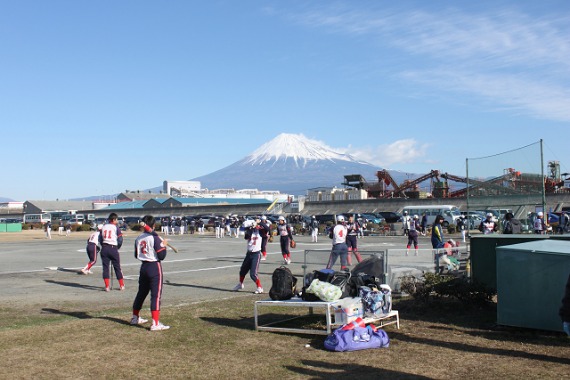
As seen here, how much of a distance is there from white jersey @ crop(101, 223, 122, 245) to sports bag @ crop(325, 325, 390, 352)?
26.5 feet

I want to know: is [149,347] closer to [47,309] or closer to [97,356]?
[97,356]

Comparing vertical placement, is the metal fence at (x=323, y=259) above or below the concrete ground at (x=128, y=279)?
above

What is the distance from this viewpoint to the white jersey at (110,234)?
14.2 meters

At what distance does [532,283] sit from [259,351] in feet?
12.7

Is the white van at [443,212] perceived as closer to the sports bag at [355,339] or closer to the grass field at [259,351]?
the grass field at [259,351]

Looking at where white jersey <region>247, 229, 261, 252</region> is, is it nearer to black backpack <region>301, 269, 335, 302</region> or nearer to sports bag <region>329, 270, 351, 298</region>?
black backpack <region>301, 269, 335, 302</region>

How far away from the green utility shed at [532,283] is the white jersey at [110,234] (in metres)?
9.30

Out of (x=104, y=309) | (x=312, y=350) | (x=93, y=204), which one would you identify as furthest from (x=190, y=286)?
(x=93, y=204)

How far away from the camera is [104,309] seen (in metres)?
11.2

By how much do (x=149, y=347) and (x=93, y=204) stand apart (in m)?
134

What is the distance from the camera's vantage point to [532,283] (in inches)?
318

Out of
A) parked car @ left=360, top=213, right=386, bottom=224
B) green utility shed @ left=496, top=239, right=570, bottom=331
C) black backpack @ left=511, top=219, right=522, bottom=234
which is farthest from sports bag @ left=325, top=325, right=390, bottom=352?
parked car @ left=360, top=213, right=386, bottom=224

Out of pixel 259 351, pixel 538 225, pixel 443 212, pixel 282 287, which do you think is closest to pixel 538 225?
pixel 538 225

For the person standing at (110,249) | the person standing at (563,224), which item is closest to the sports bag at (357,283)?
the person standing at (110,249)
